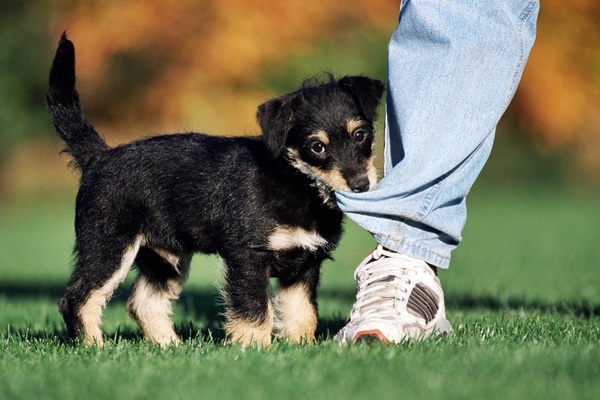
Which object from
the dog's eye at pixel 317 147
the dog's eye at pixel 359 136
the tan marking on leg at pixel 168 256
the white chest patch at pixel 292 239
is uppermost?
the dog's eye at pixel 359 136

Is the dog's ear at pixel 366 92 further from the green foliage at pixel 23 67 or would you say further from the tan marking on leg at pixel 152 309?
the green foliage at pixel 23 67

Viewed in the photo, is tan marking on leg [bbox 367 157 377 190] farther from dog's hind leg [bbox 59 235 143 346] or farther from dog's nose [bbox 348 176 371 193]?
dog's hind leg [bbox 59 235 143 346]

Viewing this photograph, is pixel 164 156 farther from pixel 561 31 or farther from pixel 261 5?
pixel 561 31

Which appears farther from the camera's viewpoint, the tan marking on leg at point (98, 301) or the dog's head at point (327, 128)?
the tan marking on leg at point (98, 301)

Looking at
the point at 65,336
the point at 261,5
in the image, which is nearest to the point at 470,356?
the point at 65,336

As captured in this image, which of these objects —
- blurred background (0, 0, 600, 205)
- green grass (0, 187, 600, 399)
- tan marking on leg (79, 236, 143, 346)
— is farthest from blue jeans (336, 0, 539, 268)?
blurred background (0, 0, 600, 205)

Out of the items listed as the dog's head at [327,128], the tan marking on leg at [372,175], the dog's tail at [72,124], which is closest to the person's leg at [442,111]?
the tan marking on leg at [372,175]

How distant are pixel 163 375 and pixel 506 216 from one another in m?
13.5

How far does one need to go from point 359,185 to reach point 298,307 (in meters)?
0.84

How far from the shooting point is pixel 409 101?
4.04m

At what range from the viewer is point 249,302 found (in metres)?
4.16

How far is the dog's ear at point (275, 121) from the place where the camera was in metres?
4.25

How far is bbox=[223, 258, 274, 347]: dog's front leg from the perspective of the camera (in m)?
4.16

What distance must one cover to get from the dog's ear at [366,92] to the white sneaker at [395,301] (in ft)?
2.45
